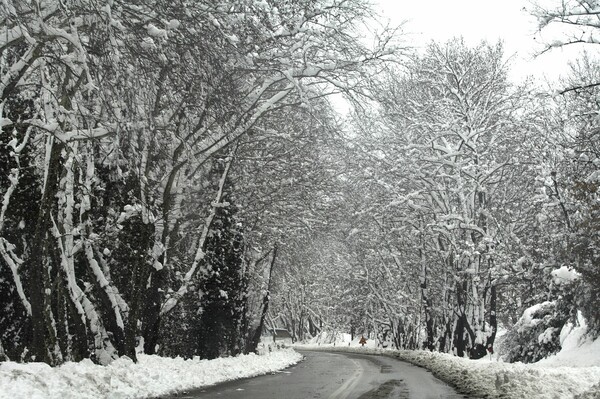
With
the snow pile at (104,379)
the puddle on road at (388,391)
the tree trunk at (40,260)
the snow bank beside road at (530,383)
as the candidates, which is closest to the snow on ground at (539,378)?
the snow bank beside road at (530,383)

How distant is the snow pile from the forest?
1184 mm

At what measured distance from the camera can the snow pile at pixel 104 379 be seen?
860 cm

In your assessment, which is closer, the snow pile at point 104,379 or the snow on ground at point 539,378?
the snow pile at point 104,379

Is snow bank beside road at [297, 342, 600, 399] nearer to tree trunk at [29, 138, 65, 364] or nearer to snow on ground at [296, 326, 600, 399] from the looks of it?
snow on ground at [296, 326, 600, 399]

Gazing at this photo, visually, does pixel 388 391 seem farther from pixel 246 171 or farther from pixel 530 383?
pixel 246 171

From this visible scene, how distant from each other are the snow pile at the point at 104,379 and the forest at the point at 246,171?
118 centimetres

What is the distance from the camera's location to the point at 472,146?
87.5 ft

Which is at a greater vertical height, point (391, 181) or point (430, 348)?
point (391, 181)

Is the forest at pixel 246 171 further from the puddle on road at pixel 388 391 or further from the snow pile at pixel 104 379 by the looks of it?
the puddle on road at pixel 388 391

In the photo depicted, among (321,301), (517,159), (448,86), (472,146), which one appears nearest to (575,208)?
(517,159)

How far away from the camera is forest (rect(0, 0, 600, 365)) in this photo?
848 cm

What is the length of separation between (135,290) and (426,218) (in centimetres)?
2105

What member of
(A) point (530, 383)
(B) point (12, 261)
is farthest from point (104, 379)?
(A) point (530, 383)

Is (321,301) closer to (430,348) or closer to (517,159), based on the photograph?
(430,348)
